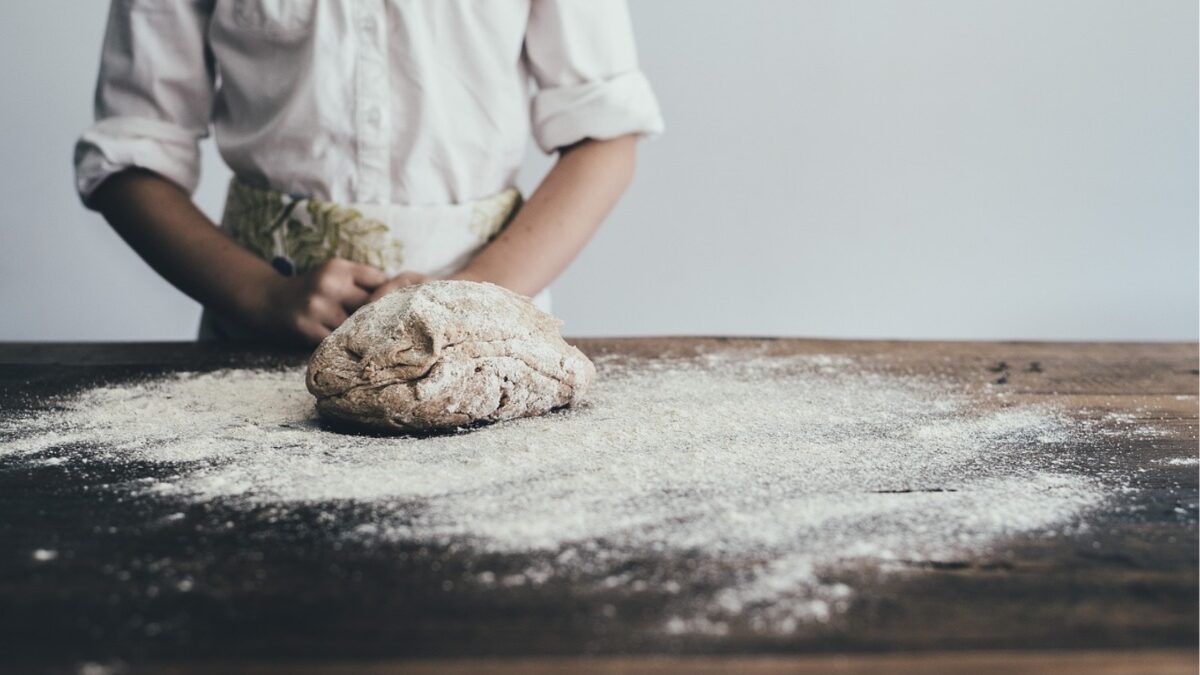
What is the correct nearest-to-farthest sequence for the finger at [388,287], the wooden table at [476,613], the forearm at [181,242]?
the wooden table at [476,613], the finger at [388,287], the forearm at [181,242]

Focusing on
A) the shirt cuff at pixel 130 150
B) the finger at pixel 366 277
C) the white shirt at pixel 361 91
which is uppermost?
the white shirt at pixel 361 91

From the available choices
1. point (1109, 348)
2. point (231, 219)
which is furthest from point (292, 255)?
point (1109, 348)

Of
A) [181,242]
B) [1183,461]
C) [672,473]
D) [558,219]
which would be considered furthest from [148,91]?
[1183,461]

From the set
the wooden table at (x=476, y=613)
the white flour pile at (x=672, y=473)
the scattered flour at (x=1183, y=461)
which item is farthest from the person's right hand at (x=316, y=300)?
the scattered flour at (x=1183, y=461)

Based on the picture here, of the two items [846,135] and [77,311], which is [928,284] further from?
[77,311]

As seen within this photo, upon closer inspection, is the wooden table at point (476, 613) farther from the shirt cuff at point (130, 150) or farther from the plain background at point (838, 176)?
the plain background at point (838, 176)

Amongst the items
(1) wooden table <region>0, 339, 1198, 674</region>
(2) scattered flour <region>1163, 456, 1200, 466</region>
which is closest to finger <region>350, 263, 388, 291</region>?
(1) wooden table <region>0, 339, 1198, 674</region>

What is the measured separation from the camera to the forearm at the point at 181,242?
3.99 feet

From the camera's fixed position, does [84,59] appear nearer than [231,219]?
No

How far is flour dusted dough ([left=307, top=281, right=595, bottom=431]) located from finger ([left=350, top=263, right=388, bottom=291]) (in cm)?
26

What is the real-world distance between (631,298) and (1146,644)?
2145mm

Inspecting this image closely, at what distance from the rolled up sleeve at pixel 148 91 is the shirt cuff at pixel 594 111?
446 mm

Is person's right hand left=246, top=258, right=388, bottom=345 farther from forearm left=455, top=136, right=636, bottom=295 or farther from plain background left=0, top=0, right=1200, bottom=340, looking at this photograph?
plain background left=0, top=0, right=1200, bottom=340

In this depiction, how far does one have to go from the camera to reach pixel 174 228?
50.1 inches
